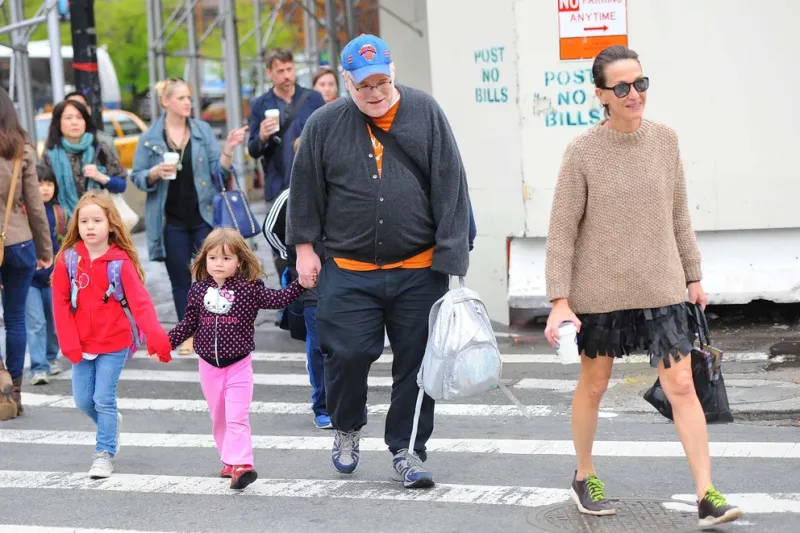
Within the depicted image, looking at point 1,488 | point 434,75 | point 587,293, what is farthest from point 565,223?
point 434,75

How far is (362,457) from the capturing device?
255 inches

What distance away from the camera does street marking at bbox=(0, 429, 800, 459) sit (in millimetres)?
6203

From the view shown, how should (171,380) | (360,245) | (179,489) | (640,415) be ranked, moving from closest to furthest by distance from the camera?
(360,245) → (179,489) → (640,415) → (171,380)

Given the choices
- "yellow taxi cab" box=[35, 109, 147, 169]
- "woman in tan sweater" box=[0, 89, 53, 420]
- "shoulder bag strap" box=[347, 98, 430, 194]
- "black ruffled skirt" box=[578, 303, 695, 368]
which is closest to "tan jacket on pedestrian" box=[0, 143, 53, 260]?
"woman in tan sweater" box=[0, 89, 53, 420]

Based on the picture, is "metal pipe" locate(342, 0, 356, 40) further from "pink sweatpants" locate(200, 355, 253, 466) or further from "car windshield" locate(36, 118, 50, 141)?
"pink sweatpants" locate(200, 355, 253, 466)

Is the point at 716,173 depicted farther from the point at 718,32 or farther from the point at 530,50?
the point at 530,50

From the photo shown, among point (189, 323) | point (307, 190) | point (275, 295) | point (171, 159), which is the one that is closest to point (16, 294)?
point (171, 159)

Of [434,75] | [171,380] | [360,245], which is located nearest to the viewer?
[360,245]

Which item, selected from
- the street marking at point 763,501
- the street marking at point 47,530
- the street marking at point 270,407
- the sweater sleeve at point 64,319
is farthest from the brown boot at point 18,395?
the street marking at point 763,501

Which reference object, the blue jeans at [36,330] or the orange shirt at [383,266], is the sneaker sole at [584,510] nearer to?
the orange shirt at [383,266]

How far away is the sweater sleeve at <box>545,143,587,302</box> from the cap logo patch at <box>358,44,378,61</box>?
3.13ft

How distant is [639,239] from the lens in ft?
16.0

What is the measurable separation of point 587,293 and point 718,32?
16.3 ft

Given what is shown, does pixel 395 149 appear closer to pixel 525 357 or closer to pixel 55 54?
pixel 525 357
